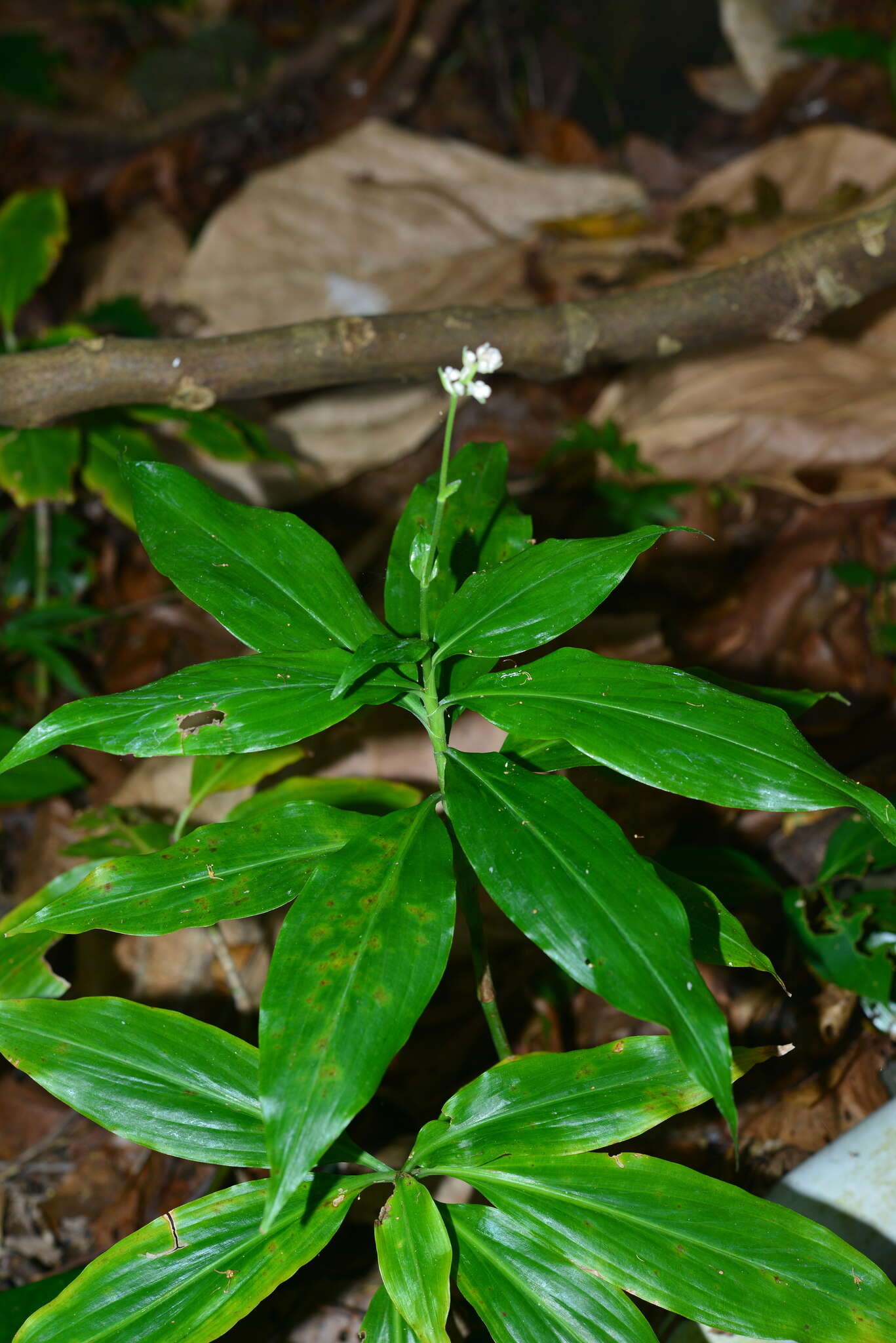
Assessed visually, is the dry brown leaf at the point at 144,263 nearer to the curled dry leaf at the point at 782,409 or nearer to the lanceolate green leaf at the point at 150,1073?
the curled dry leaf at the point at 782,409

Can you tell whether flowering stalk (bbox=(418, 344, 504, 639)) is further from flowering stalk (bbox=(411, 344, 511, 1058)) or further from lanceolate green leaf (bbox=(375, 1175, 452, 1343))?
lanceolate green leaf (bbox=(375, 1175, 452, 1343))

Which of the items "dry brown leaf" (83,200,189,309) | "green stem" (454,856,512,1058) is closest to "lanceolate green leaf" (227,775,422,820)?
"green stem" (454,856,512,1058)

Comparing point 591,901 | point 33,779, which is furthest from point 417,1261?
point 33,779

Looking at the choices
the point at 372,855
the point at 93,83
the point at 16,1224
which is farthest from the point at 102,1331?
the point at 93,83

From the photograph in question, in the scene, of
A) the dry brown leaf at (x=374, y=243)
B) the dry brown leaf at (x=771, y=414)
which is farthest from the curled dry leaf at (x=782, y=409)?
the dry brown leaf at (x=374, y=243)

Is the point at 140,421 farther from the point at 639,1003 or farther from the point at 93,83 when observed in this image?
the point at 93,83

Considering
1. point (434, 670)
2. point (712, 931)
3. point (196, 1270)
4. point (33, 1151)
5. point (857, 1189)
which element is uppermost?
point (434, 670)

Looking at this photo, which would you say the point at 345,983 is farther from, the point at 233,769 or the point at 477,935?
the point at 233,769
